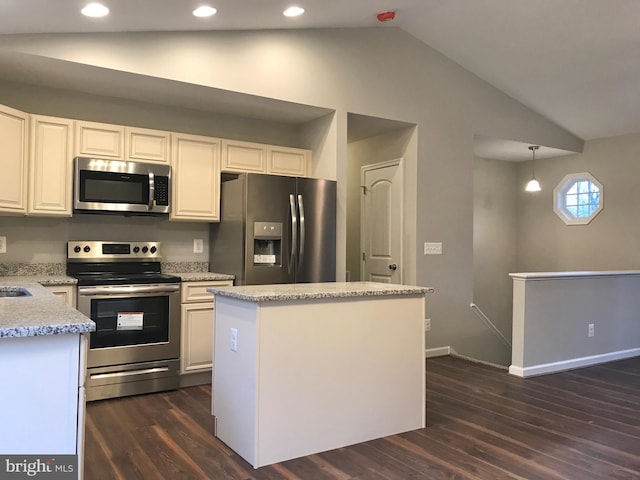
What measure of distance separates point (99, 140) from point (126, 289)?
3.83ft

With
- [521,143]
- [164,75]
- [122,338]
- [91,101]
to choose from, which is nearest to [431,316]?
[521,143]

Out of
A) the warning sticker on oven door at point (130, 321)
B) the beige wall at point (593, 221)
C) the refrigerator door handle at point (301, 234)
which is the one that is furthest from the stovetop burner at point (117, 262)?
the beige wall at point (593, 221)

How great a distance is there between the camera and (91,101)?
4191mm

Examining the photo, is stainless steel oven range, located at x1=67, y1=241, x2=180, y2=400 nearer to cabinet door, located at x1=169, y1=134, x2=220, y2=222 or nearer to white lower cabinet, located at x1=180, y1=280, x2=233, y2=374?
white lower cabinet, located at x1=180, y1=280, x2=233, y2=374

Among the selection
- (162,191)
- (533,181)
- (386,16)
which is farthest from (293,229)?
(533,181)

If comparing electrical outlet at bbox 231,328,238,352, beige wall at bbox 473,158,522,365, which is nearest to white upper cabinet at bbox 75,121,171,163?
electrical outlet at bbox 231,328,238,352

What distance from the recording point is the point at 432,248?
5.38 metres

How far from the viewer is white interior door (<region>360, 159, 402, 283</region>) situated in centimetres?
546

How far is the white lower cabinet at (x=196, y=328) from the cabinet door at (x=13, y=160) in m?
1.31

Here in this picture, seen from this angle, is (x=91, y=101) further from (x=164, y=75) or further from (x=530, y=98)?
(x=530, y=98)

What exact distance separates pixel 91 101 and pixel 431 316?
12.3 ft

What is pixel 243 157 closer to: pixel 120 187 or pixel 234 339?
pixel 120 187

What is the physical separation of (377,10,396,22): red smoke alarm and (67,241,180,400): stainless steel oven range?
2.87 metres

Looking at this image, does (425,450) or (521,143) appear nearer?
(425,450)
